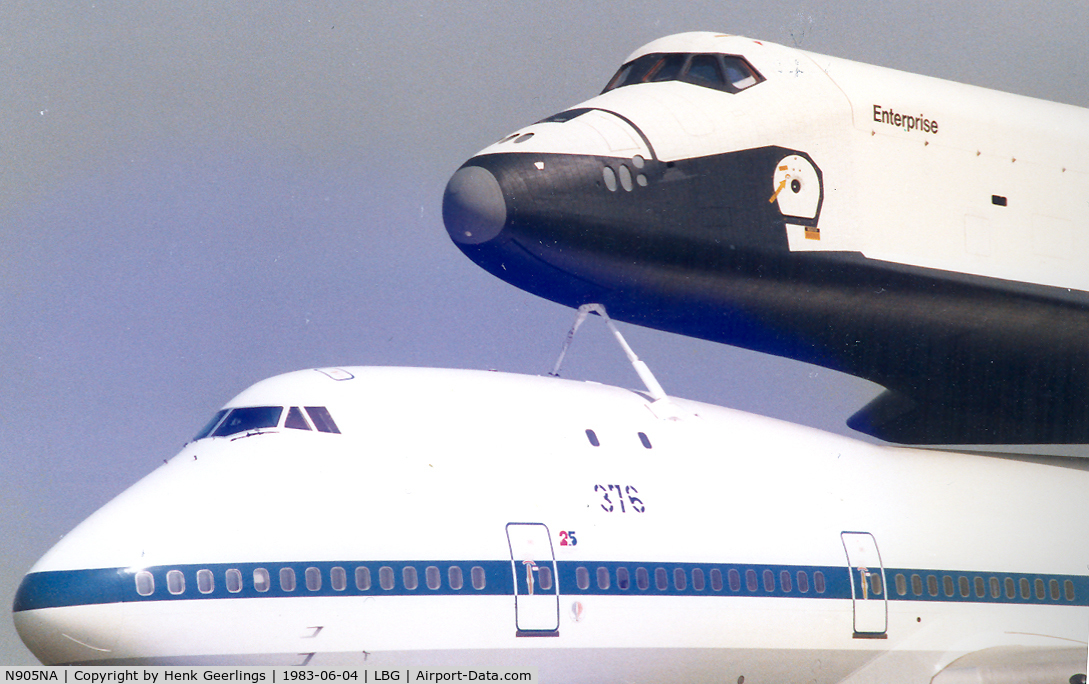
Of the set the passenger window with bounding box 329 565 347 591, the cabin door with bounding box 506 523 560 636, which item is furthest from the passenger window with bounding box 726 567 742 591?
the passenger window with bounding box 329 565 347 591

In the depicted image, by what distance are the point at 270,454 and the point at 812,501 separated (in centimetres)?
524

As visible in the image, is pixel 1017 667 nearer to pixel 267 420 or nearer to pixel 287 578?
pixel 287 578

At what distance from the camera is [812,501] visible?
1300cm

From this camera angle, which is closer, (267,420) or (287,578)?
(287,578)

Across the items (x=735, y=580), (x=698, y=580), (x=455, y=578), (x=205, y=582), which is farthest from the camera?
(x=735, y=580)

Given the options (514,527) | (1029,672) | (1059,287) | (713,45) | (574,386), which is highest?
(713,45)

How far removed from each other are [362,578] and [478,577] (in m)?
0.94

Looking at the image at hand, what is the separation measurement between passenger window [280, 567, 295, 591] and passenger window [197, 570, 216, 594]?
48cm

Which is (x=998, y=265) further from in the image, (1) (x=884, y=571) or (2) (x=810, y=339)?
(1) (x=884, y=571)

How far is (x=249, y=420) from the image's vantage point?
36.5 ft

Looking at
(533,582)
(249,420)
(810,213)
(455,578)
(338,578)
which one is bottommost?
(533,582)

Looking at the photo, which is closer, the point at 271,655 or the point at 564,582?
the point at 271,655

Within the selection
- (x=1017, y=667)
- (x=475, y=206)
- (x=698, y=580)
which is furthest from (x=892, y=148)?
(x=1017, y=667)

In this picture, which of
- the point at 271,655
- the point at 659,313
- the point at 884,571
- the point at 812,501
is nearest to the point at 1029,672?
the point at 884,571
